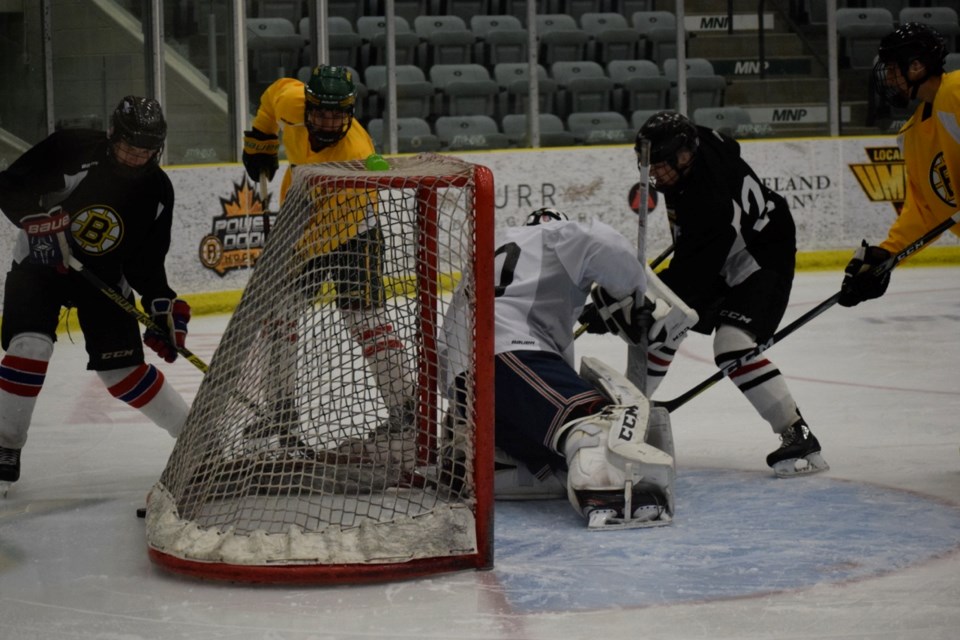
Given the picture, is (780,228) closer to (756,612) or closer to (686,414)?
(686,414)

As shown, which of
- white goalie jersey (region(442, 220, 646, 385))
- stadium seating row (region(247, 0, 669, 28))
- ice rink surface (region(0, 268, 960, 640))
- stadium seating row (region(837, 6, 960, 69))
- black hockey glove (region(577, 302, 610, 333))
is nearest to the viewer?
ice rink surface (region(0, 268, 960, 640))

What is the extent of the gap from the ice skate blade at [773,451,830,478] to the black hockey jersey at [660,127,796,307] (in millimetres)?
449

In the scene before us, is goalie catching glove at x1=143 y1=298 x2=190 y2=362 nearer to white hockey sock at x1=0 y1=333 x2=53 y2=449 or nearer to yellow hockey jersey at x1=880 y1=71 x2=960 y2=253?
white hockey sock at x1=0 y1=333 x2=53 y2=449

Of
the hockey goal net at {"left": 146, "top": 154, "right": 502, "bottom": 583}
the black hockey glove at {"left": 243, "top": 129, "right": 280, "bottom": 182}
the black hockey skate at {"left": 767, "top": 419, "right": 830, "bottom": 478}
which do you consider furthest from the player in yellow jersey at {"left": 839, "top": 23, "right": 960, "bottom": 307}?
the black hockey glove at {"left": 243, "top": 129, "right": 280, "bottom": 182}

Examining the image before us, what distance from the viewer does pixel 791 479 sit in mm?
3186

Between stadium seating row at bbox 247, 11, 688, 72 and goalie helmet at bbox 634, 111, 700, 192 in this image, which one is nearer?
goalie helmet at bbox 634, 111, 700, 192

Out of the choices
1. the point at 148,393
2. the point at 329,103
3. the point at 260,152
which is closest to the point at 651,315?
the point at 329,103

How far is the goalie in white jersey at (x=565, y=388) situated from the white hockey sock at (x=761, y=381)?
28 cm

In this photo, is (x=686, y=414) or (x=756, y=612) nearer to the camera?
(x=756, y=612)

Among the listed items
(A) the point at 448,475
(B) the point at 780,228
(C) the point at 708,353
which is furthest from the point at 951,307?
(A) the point at 448,475

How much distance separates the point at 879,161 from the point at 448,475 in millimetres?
5600

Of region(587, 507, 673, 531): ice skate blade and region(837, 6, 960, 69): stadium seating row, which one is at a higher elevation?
region(837, 6, 960, 69): stadium seating row

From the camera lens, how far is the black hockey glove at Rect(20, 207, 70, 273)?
3082mm

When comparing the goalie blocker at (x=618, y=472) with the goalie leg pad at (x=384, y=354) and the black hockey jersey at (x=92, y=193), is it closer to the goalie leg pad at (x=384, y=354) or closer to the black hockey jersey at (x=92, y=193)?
the goalie leg pad at (x=384, y=354)
